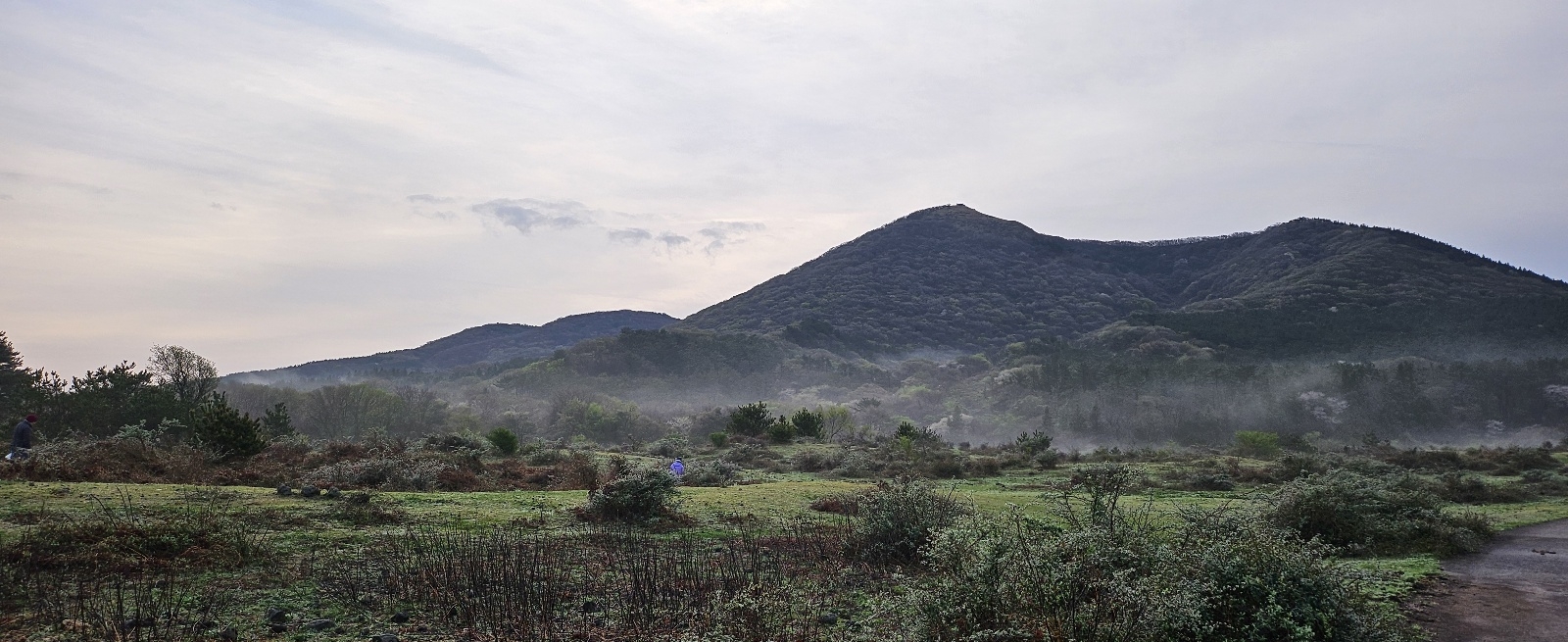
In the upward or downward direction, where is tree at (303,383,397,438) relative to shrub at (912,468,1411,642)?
upward

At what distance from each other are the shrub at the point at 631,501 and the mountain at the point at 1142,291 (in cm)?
9810

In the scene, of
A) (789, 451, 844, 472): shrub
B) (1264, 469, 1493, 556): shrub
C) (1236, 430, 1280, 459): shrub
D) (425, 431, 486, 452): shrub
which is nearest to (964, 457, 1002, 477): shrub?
(789, 451, 844, 472): shrub

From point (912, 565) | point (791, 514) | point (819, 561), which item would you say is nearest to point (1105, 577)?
point (912, 565)

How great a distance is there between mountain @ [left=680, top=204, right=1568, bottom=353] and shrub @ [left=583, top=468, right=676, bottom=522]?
98.1 metres

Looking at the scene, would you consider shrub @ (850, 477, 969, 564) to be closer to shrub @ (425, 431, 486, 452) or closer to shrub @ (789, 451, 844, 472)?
shrub @ (789, 451, 844, 472)

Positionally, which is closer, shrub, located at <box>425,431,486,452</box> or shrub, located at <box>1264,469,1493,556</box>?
shrub, located at <box>1264,469,1493,556</box>

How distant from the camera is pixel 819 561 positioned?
1011 cm

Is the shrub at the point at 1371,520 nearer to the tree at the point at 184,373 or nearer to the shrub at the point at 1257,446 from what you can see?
the shrub at the point at 1257,446

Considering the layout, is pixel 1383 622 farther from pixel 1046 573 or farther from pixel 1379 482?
pixel 1379 482

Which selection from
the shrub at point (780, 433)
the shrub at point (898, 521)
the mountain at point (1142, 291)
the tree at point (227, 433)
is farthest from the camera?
the mountain at point (1142, 291)

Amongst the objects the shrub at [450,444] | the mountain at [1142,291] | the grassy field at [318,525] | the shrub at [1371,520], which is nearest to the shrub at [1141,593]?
the grassy field at [318,525]

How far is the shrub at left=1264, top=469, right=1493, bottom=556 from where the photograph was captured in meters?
11.8

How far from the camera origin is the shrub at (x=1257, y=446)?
3722 centimetres

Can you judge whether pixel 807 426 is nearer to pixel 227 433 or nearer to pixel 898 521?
pixel 227 433
